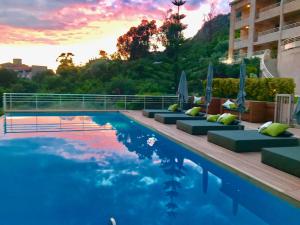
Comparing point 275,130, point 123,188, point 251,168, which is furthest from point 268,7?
point 123,188

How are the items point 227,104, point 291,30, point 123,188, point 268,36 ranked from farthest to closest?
point 268,36, point 291,30, point 227,104, point 123,188

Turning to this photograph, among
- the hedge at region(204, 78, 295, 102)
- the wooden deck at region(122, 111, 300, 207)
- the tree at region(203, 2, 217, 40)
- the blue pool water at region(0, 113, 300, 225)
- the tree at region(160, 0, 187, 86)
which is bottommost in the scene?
the blue pool water at region(0, 113, 300, 225)

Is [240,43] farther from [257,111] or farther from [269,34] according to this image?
[257,111]

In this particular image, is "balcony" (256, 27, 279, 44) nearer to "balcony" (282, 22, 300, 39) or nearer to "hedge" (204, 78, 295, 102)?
"balcony" (282, 22, 300, 39)

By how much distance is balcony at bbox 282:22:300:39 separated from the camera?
20.4 m

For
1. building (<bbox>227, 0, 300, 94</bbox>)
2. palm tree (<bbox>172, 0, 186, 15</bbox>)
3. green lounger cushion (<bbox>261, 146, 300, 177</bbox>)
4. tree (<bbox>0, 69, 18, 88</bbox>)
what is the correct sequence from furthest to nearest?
tree (<bbox>0, 69, 18, 88</bbox>) → palm tree (<bbox>172, 0, 186, 15</bbox>) → building (<bbox>227, 0, 300, 94</bbox>) → green lounger cushion (<bbox>261, 146, 300, 177</bbox>)

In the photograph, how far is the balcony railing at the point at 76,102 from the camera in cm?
1421

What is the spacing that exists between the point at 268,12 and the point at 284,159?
22603 mm

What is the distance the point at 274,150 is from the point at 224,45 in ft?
90.5

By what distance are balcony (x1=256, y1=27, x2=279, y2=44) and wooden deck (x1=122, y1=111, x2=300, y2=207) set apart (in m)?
18.2

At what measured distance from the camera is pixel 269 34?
23.3m

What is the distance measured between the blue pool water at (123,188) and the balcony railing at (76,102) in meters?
6.81

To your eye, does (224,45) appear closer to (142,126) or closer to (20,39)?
(20,39)

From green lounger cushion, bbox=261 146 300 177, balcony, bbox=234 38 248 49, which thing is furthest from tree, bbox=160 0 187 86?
green lounger cushion, bbox=261 146 300 177
